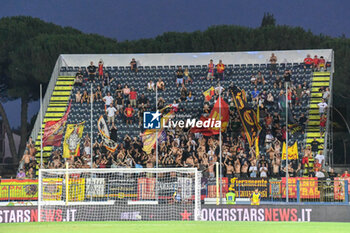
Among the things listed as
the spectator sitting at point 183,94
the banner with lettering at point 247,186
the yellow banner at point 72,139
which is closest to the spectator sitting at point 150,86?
the spectator sitting at point 183,94

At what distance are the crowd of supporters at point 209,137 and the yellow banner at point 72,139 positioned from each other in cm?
39

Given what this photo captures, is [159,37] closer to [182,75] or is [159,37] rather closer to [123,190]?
[182,75]

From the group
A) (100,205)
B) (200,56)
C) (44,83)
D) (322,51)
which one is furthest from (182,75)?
(44,83)

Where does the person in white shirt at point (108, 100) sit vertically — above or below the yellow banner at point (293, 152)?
above

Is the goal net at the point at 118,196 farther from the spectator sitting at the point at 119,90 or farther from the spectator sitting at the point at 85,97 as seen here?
the spectator sitting at the point at 85,97

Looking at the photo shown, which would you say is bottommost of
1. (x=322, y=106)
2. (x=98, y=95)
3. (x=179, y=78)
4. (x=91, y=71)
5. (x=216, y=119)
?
(x=216, y=119)

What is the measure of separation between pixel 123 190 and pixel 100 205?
2468 millimetres

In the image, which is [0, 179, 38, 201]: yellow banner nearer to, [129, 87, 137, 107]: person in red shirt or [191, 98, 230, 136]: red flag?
[191, 98, 230, 136]: red flag

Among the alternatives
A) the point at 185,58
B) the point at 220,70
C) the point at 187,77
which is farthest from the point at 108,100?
the point at 220,70

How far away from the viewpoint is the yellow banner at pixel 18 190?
2647 cm

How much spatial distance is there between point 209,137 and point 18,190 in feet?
38.3

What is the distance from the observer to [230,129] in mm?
34844

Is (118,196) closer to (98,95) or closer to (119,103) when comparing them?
(119,103)

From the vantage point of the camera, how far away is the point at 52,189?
22.5m
